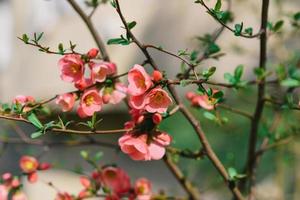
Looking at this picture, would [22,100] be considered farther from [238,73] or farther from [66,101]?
[238,73]

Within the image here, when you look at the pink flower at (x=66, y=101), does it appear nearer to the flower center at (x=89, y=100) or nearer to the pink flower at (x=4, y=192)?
the flower center at (x=89, y=100)

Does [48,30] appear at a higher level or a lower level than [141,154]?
higher

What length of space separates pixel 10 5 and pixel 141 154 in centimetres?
310

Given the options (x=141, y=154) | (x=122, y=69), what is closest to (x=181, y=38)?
(x=122, y=69)

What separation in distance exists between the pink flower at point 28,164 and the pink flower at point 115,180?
4.4 inches

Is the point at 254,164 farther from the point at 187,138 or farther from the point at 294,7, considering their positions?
the point at 294,7

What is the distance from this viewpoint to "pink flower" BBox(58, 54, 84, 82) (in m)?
0.62

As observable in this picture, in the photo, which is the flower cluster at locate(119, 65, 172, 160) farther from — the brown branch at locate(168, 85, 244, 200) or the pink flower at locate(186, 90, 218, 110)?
the pink flower at locate(186, 90, 218, 110)

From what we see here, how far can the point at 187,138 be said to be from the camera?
84.0 inches

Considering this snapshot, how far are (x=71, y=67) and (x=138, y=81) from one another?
9cm

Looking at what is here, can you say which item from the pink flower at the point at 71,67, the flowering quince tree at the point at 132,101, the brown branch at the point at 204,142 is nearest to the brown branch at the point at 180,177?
the flowering quince tree at the point at 132,101

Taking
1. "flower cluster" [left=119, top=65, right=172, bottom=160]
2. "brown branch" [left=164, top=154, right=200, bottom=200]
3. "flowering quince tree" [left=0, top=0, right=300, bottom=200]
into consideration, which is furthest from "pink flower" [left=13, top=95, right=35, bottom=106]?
"brown branch" [left=164, top=154, right=200, bottom=200]

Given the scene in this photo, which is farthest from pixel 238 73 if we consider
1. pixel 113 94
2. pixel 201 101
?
pixel 113 94

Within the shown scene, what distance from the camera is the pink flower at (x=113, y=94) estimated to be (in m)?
0.65
